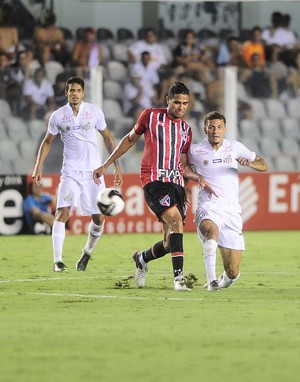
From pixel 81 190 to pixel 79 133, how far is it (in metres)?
0.67

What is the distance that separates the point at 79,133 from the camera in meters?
14.9

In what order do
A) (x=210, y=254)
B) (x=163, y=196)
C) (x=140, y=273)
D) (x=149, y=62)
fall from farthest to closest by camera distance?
(x=149, y=62)
(x=140, y=273)
(x=163, y=196)
(x=210, y=254)

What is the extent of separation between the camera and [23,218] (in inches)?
808

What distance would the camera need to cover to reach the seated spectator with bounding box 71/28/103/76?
898 inches

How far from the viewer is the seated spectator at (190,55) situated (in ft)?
76.2

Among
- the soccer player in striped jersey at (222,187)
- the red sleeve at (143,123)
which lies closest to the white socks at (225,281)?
the soccer player in striped jersey at (222,187)

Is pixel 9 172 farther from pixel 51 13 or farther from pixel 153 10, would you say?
pixel 153 10

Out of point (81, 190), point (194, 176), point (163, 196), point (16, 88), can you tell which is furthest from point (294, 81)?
point (163, 196)

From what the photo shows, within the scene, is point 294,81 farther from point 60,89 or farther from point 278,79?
point 60,89

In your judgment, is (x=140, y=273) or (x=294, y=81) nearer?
(x=140, y=273)

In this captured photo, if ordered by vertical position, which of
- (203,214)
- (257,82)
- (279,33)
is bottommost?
(203,214)

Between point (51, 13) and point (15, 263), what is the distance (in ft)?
27.0

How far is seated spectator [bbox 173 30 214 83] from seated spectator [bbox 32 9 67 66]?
2.11 m

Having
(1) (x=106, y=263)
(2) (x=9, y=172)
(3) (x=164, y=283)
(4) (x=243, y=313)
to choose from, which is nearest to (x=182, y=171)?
(3) (x=164, y=283)
